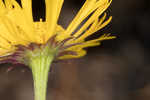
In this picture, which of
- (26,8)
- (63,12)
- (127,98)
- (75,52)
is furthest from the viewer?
(63,12)

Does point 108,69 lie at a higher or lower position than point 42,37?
lower

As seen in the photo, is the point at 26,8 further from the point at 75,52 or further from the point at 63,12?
the point at 63,12

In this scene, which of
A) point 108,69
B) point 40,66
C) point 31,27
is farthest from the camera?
point 108,69

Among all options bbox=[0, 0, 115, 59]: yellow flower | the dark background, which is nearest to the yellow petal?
bbox=[0, 0, 115, 59]: yellow flower

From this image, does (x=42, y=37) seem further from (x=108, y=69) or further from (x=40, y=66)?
(x=108, y=69)

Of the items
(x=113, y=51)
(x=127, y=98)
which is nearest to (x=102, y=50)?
(x=113, y=51)

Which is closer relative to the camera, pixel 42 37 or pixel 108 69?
pixel 42 37

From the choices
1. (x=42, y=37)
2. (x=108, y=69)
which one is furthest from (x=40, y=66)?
(x=108, y=69)
